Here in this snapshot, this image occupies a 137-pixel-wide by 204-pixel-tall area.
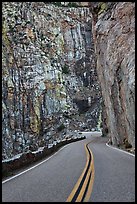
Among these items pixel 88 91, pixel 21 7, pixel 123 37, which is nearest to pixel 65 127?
pixel 88 91

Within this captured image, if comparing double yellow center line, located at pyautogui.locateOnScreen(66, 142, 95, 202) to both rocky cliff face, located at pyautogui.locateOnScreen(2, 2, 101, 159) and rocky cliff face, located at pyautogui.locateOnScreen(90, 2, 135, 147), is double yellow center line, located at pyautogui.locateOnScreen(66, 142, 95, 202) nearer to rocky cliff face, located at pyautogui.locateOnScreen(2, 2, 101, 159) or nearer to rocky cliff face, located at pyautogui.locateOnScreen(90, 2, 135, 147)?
rocky cliff face, located at pyautogui.locateOnScreen(90, 2, 135, 147)

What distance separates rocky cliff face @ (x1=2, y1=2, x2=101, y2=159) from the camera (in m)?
70.1

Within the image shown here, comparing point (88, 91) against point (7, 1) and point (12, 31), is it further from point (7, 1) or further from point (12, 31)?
point (7, 1)

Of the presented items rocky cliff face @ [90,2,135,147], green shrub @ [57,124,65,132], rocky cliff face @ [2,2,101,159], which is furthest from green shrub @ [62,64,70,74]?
rocky cliff face @ [90,2,135,147]

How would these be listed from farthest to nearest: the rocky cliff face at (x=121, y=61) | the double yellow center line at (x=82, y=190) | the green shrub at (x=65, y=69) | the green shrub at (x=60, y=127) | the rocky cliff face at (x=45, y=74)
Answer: the green shrub at (x=65, y=69) → the green shrub at (x=60, y=127) → the rocky cliff face at (x=45, y=74) → the rocky cliff face at (x=121, y=61) → the double yellow center line at (x=82, y=190)

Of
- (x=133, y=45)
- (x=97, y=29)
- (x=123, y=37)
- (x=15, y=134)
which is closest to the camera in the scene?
(x=133, y=45)

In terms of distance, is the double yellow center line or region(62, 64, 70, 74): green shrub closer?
the double yellow center line

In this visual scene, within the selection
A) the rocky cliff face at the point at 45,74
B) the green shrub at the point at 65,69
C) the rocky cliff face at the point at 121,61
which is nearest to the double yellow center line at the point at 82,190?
the rocky cliff face at the point at 121,61

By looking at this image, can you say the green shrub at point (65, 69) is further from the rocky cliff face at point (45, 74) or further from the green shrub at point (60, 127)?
the green shrub at point (60, 127)

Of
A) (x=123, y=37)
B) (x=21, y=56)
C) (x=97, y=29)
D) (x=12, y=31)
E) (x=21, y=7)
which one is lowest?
(x=123, y=37)

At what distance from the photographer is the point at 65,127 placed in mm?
73750

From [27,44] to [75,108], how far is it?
74.2 feet

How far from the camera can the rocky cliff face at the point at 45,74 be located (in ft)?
230

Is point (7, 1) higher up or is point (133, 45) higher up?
point (7, 1)
